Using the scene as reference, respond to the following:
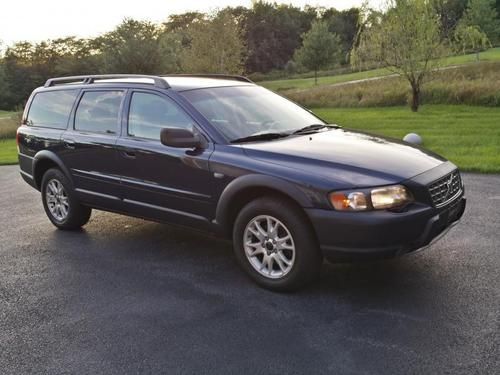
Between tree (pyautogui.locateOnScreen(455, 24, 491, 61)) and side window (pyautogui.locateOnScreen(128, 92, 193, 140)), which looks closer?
side window (pyautogui.locateOnScreen(128, 92, 193, 140))

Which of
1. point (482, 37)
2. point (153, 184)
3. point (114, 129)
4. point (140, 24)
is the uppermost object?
point (140, 24)

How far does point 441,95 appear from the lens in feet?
67.4

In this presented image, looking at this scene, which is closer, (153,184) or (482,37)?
(153,184)

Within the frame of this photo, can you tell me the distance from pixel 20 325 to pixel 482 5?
165ft

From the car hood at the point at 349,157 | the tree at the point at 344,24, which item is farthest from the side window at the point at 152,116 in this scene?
the tree at the point at 344,24

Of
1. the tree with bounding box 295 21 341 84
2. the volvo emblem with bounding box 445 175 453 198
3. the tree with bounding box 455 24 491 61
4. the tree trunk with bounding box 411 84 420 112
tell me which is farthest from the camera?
the tree with bounding box 295 21 341 84

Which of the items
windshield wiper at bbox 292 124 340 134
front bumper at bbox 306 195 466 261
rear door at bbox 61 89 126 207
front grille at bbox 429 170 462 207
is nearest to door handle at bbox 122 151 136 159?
rear door at bbox 61 89 126 207

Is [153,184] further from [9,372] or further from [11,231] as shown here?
[11,231]

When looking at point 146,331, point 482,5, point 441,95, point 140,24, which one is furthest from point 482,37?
point 482,5

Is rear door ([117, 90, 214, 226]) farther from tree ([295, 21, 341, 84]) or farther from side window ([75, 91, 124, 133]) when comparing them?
tree ([295, 21, 341, 84])

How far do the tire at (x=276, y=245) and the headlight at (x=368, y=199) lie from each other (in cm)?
35

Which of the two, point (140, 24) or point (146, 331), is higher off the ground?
point (140, 24)

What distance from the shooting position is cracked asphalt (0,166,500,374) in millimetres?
3279

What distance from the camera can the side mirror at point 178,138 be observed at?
4492mm
